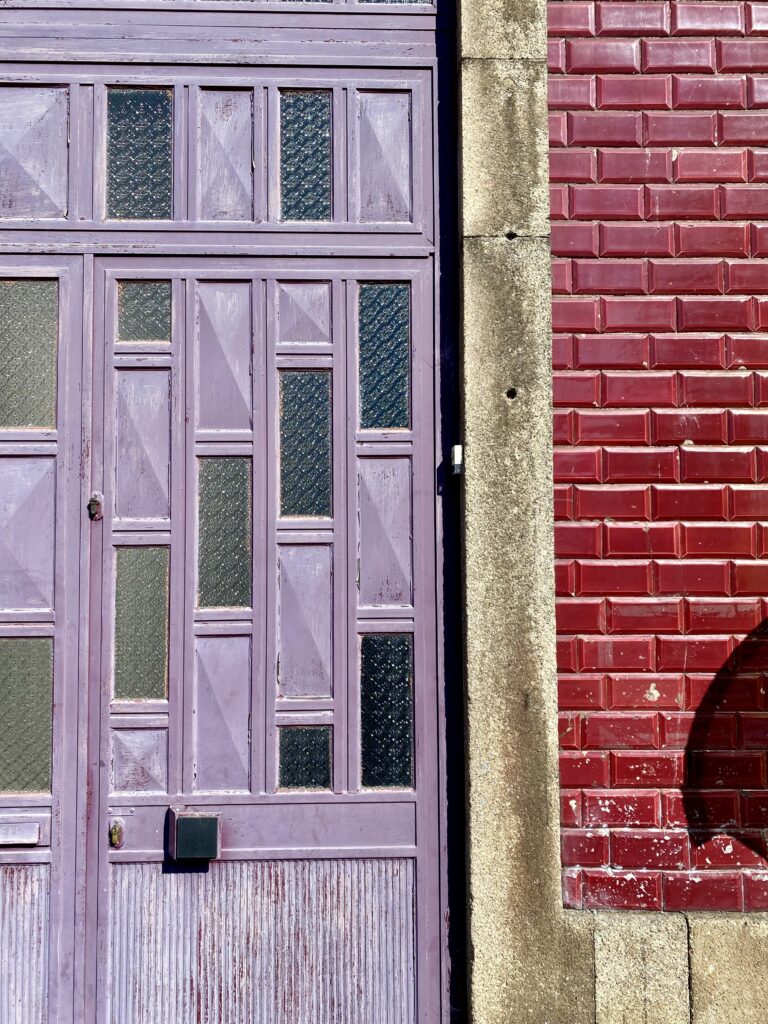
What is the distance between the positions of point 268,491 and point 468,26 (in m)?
2.02

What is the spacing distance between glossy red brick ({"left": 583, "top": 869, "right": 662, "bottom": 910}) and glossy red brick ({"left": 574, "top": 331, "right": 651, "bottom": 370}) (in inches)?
76.4

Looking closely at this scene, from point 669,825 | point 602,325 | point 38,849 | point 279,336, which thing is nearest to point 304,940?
point 38,849

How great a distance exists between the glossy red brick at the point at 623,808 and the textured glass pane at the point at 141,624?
1.70 m

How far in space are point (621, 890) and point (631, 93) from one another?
3.11m

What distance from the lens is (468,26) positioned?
3525 millimetres

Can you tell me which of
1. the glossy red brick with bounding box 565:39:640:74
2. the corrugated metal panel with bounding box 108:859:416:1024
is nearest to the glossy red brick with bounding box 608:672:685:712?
the corrugated metal panel with bounding box 108:859:416:1024

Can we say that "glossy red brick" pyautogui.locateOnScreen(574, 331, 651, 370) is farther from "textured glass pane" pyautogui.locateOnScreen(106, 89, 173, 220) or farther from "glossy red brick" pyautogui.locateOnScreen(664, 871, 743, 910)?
"glossy red brick" pyautogui.locateOnScreen(664, 871, 743, 910)

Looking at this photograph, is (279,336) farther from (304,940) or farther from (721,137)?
(304,940)

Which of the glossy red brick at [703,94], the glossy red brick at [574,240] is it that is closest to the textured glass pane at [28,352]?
the glossy red brick at [574,240]

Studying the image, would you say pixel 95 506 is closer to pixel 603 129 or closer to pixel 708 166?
pixel 603 129

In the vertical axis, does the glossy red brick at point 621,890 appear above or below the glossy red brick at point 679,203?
below

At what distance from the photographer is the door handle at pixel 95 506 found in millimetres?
3471

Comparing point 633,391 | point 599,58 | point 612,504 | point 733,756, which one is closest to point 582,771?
point 733,756

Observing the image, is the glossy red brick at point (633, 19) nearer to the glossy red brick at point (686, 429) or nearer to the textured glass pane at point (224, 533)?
the glossy red brick at point (686, 429)
